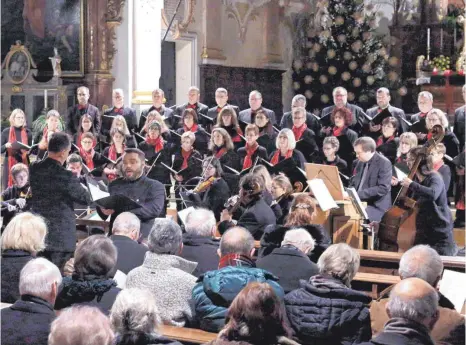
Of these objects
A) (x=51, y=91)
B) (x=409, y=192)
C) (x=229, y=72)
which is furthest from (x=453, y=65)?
(x=409, y=192)

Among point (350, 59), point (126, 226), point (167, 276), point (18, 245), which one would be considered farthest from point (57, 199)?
point (350, 59)

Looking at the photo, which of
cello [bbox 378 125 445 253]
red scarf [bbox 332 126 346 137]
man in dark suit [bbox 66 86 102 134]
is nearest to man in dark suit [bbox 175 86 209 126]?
man in dark suit [bbox 66 86 102 134]

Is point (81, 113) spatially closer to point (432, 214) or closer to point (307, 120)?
point (307, 120)

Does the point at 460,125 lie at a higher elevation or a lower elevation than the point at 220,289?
higher

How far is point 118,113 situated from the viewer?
1218cm

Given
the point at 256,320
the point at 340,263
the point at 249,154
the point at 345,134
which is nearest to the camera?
the point at 256,320

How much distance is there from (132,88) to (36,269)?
381 inches

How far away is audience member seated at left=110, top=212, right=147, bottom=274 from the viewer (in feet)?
18.3

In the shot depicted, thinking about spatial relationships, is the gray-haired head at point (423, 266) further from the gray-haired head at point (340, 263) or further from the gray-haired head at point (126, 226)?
the gray-haired head at point (126, 226)

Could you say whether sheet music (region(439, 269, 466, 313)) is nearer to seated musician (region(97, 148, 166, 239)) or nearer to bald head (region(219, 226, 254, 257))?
bald head (region(219, 226, 254, 257))

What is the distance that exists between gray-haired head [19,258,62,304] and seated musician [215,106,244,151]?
6740 millimetres

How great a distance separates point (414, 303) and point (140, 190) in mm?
3759

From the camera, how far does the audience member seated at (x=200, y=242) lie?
5.50 m

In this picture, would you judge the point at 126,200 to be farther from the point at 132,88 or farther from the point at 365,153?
the point at 132,88
